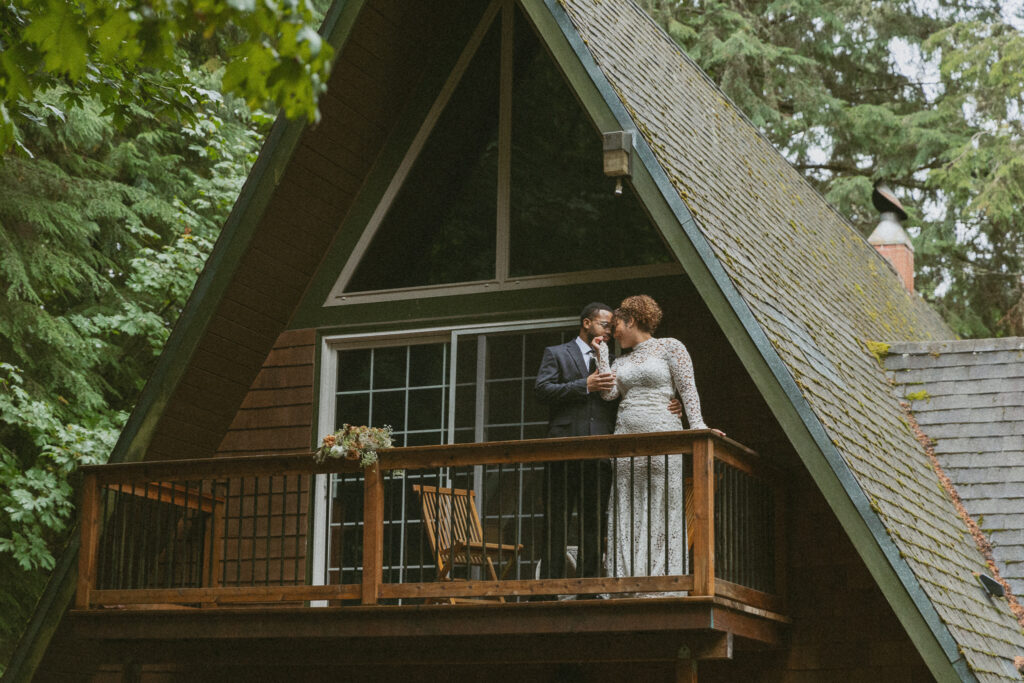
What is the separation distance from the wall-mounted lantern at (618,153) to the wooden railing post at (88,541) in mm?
4251

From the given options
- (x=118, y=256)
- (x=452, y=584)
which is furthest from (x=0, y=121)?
(x=118, y=256)

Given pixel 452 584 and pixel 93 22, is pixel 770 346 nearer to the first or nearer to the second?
pixel 452 584

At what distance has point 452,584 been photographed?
8594mm

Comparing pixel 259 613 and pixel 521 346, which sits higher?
pixel 521 346

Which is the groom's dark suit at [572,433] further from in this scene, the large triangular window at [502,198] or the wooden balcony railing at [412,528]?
the large triangular window at [502,198]

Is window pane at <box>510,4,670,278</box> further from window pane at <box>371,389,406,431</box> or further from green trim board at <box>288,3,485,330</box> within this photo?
window pane at <box>371,389,406,431</box>

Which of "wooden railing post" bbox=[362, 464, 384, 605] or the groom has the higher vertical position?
the groom

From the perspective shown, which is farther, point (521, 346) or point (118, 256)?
point (118, 256)

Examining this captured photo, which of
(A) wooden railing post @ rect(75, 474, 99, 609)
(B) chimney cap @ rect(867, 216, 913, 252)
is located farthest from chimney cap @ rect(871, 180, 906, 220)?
(A) wooden railing post @ rect(75, 474, 99, 609)

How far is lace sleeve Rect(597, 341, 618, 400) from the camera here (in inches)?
353

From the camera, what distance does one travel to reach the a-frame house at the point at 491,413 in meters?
8.60

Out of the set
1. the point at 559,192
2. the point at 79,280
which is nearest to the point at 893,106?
the point at 79,280

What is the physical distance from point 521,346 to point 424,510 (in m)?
1.73

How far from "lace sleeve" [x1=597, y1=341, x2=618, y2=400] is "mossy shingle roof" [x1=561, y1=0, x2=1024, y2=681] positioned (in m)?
0.94
